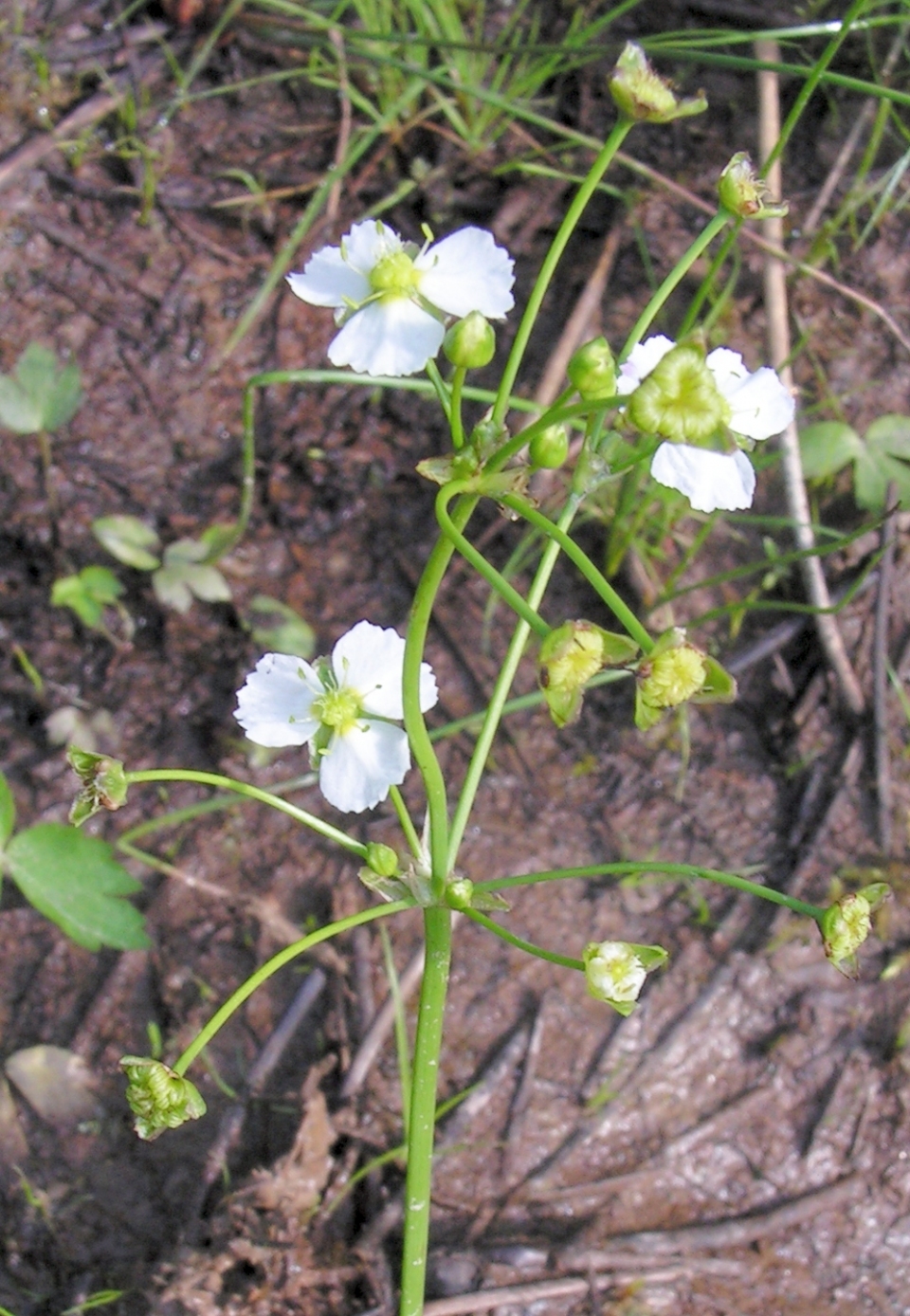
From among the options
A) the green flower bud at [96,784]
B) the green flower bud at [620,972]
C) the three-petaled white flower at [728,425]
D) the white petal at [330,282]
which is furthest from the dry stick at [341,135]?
the green flower bud at [620,972]

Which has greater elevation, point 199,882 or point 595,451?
point 595,451

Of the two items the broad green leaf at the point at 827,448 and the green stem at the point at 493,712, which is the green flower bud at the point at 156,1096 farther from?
the broad green leaf at the point at 827,448

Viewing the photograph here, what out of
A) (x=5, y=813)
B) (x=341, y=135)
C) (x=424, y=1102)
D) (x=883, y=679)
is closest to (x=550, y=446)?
(x=424, y=1102)

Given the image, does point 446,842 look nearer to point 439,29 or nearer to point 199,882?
point 199,882

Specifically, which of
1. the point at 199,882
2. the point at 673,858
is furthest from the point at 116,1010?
the point at 673,858

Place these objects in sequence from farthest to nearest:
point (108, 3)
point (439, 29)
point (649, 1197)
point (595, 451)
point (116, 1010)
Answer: point (108, 3) → point (439, 29) → point (116, 1010) → point (649, 1197) → point (595, 451)

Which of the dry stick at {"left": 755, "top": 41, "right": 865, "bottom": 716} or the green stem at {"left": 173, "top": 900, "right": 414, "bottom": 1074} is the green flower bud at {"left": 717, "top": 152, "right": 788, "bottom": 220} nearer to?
the dry stick at {"left": 755, "top": 41, "right": 865, "bottom": 716}

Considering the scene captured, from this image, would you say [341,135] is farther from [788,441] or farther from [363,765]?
[363,765]
